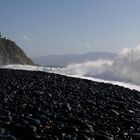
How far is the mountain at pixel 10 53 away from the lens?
10341 cm

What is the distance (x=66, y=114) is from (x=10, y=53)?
99.6 metres

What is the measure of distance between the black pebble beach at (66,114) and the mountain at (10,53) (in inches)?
3315

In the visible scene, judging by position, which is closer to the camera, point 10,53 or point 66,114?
point 66,114

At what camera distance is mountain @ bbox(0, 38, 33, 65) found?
339 ft

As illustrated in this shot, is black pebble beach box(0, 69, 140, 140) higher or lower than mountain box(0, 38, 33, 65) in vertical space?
lower

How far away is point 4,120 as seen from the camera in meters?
10.5

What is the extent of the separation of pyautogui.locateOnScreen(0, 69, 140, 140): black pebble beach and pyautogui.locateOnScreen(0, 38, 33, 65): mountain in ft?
276

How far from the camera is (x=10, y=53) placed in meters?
110

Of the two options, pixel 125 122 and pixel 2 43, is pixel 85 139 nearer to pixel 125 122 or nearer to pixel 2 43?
pixel 125 122

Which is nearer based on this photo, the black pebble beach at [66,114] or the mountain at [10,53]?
the black pebble beach at [66,114]

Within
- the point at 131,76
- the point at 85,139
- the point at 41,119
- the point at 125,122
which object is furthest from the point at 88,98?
the point at 131,76

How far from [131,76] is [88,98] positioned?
36.8 m

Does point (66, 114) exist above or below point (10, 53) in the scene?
below

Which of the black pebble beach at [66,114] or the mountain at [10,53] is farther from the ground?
the mountain at [10,53]
